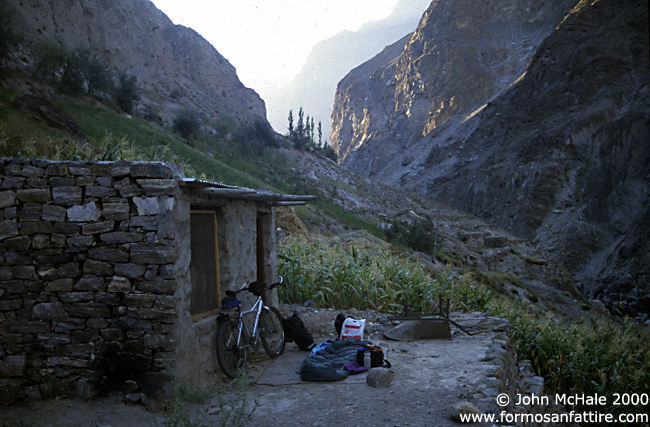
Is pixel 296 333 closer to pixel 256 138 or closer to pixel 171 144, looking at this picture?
pixel 171 144

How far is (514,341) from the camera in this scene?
8.53 metres

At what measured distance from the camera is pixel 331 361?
5.96m

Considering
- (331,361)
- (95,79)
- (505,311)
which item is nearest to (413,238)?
(505,311)

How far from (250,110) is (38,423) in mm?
50680

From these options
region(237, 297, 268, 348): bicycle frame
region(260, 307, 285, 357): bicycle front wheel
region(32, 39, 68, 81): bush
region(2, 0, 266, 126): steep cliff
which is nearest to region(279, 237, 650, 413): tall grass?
region(260, 307, 285, 357): bicycle front wheel

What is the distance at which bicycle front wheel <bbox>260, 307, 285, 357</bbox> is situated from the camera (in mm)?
6779

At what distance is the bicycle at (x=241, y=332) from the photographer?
234 inches

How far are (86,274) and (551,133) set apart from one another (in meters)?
37.2

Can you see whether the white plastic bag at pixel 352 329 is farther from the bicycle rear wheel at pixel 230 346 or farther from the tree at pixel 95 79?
the tree at pixel 95 79

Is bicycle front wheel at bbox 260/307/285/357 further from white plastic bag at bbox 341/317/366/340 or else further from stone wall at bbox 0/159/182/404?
stone wall at bbox 0/159/182/404

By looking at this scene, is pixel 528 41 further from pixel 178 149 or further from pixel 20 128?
pixel 20 128

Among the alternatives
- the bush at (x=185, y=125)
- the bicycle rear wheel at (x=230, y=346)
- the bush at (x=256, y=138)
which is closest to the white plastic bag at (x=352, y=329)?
the bicycle rear wheel at (x=230, y=346)

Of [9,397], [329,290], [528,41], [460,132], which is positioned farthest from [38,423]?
[528,41]

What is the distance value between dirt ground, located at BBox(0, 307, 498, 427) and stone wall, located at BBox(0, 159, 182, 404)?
379 mm
